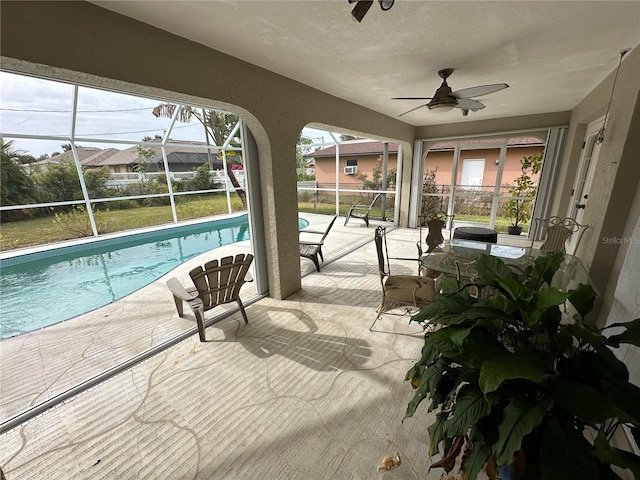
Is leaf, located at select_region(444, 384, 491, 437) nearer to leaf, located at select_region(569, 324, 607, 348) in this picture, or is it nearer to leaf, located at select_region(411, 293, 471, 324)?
leaf, located at select_region(411, 293, 471, 324)

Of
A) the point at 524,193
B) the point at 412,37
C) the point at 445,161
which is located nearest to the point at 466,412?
the point at 412,37

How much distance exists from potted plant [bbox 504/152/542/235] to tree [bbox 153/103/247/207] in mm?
6282

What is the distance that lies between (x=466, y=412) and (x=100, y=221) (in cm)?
987

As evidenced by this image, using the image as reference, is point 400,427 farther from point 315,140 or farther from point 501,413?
point 315,140

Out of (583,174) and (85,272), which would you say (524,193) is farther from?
(85,272)

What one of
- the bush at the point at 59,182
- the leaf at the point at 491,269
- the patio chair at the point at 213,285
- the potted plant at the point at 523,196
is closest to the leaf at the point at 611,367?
the leaf at the point at 491,269

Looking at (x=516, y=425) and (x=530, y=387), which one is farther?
(x=530, y=387)

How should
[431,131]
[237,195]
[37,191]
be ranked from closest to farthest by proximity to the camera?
[431,131], [37,191], [237,195]

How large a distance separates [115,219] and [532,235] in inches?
441

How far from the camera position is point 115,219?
7.97m

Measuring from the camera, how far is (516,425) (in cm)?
78

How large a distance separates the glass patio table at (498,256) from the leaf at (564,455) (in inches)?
53.5

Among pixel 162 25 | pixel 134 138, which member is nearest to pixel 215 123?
pixel 134 138

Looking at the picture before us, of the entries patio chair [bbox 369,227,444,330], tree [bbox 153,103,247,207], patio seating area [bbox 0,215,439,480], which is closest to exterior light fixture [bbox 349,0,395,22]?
patio chair [bbox 369,227,444,330]
